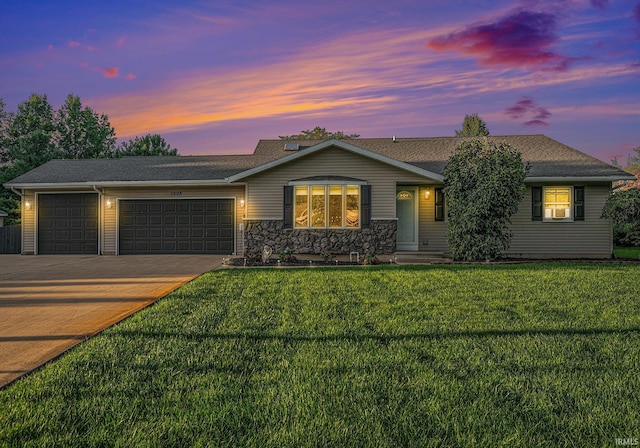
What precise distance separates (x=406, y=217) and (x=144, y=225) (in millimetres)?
9743

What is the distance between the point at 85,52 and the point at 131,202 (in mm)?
6619

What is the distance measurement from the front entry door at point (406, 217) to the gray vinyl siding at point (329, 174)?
990 millimetres

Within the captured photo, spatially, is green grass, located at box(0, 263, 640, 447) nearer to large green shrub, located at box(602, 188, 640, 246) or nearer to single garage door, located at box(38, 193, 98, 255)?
large green shrub, located at box(602, 188, 640, 246)

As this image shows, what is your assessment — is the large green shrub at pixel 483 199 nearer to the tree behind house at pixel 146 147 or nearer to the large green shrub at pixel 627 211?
the large green shrub at pixel 627 211

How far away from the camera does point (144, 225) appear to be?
50.9ft

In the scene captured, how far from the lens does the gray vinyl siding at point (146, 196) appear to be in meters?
15.2

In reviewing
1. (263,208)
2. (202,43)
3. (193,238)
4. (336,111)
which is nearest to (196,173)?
(193,238)

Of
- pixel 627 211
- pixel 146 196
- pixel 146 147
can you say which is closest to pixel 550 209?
pixel 627 211

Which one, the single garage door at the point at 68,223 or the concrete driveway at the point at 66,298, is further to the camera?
the single garage door at the point at 68,223

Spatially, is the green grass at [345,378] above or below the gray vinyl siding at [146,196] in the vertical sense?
below

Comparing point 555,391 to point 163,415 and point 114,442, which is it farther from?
point 114,442

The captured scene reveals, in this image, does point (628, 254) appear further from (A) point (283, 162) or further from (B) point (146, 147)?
(B) point (146, 147)

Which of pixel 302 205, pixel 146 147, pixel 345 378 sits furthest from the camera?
pixel 146 147

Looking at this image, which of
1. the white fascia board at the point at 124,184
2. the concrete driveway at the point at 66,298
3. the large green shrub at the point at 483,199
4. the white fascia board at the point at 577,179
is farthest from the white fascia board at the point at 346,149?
the concrete driveway at the point at 66,298
